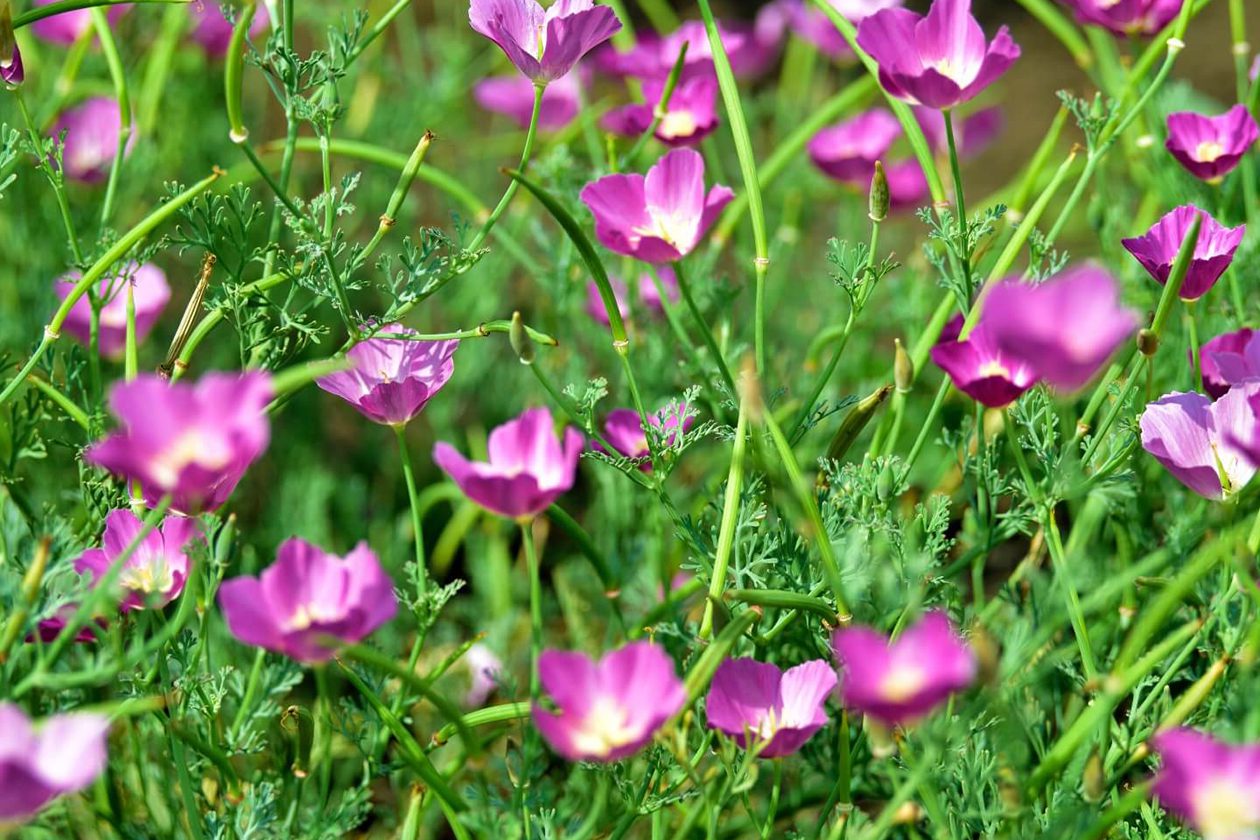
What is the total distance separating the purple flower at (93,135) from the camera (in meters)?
1.54

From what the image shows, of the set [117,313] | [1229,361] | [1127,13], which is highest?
[1127,13]

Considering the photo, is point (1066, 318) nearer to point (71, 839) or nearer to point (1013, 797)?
point (1013, 797)

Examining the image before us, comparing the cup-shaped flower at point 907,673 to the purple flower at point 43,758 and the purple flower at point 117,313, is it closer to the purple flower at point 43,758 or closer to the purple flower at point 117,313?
the purple flower at point 43,758

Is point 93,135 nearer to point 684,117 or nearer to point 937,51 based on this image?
point 684,117

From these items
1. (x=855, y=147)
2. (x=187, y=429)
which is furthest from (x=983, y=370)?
(x=855, y=147)

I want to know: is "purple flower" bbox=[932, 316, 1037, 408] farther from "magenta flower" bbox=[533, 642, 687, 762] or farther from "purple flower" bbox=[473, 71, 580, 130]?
"purple flower" bbox=[473, 71, 580, 130]

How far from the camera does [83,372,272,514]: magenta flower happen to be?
63 cm

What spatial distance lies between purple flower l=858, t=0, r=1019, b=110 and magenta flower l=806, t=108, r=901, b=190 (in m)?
0.45

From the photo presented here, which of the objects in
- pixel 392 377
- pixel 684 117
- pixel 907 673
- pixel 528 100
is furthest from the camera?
pixel 528 100

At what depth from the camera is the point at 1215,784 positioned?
0.62 metres

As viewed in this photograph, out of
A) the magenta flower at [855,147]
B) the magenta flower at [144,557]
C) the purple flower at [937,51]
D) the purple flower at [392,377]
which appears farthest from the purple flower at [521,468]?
the magenta flower at [855,147]

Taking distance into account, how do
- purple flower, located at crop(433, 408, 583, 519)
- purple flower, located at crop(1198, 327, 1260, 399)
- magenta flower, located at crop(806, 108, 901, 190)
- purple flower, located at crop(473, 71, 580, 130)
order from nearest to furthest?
1. purple flower, located at crop(433, 408, 583, 519)
2. purple flower, located at crop(1198, 327, 1260, 399)
3. magenta flower, located at crop(806, 108, 901, 190)
4. purple flower, located at crop(473, 71, 580, 130)

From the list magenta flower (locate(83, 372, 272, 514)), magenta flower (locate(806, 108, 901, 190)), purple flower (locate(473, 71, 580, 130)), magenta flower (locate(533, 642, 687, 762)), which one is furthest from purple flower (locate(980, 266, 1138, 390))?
purple flower (locate(473, 71, 580, 130))

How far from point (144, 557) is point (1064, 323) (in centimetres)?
60
